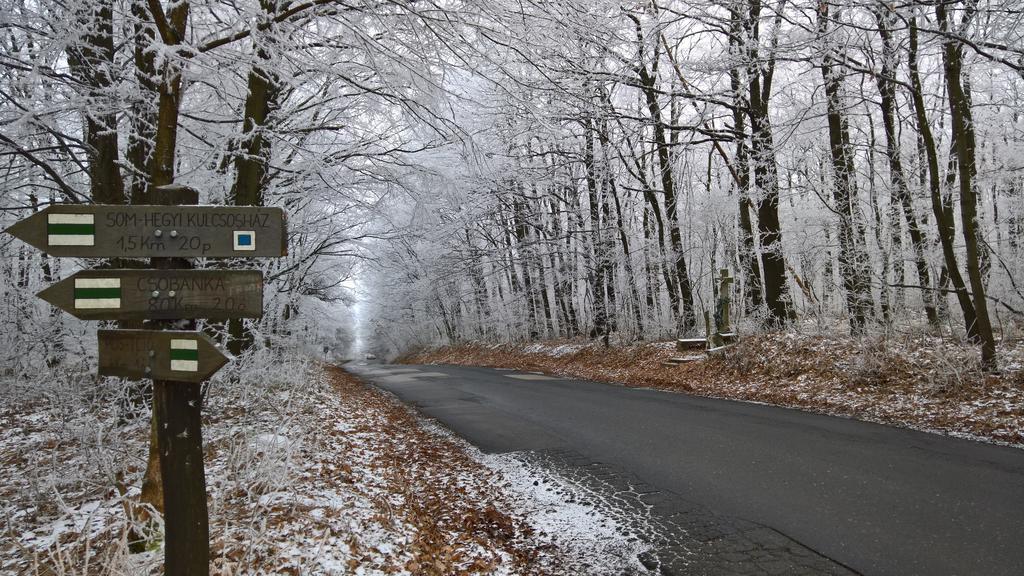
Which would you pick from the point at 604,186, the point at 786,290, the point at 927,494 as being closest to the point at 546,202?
the point at 604,186

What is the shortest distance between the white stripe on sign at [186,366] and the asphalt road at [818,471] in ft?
13.2

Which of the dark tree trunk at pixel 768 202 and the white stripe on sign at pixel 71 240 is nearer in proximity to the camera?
the white stripe on sign at pixel 71 240

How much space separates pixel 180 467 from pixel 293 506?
161 cm

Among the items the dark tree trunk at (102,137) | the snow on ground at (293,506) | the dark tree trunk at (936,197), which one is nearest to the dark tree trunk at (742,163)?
the dark tree trunk at (936,197)

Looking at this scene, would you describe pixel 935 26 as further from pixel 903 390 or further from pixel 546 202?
pixel 546 202

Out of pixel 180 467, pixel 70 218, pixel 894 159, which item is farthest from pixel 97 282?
pixel 894 159

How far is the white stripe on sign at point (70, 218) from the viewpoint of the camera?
8.25 feet

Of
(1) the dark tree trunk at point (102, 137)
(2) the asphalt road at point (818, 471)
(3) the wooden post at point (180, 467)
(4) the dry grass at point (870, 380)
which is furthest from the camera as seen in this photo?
(4) the dry grass at point (870, 380)

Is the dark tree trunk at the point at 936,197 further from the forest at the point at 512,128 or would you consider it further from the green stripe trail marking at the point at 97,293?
the green stripe trail marking at the point at 97,293

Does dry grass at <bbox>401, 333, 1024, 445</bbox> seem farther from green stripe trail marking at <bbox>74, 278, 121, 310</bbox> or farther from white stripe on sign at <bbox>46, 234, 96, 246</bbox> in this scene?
white stripe on sign at <bbox>46, 234, 96, 246</bbox>

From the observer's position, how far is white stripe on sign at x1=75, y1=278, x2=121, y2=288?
2.51m

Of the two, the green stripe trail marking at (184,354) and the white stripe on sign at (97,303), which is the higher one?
the white stripe on sign at (97,303)

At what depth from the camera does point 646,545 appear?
3.83 m

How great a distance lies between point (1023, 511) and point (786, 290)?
29.9 ft
